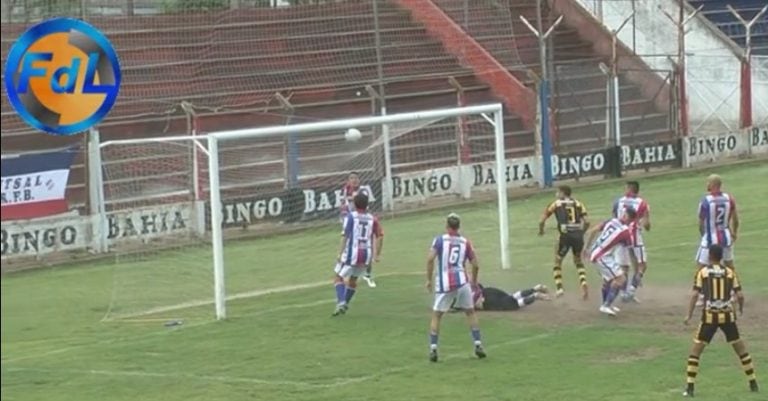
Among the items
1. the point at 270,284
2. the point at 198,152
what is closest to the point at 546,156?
the point at 198,152

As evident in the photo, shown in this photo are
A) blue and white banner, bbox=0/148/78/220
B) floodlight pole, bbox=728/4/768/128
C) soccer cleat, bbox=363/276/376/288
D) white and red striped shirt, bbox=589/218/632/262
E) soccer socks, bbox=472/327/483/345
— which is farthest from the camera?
floodlight pole, bbox=728/4/768/128

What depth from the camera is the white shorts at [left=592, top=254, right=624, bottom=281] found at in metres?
21.1

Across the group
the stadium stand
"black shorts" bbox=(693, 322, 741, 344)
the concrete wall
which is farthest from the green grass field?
the stadium stand

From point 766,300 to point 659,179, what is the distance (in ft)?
61.8

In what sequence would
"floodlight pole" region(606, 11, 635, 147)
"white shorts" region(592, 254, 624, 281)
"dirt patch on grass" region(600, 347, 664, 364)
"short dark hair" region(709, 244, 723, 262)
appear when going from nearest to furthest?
"short dark hair" region(709, 244, 723, 262) < "dirt patch on grass" region(600, 347, 664, 364) < "white shorts" region(592, 254, 624, 281) < "floodlight pole" region(606, 11, 635, 147)

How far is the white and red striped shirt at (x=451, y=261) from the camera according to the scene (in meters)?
18.3

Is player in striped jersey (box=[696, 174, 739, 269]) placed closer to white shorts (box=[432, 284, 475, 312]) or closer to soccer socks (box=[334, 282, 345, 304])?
white shorts (box=[432, 284, 475, 312])

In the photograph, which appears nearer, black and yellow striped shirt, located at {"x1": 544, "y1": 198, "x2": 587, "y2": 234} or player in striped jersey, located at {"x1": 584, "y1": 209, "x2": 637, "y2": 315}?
player in striped jersey, located at {"x1": 584, "y1": 209, "x2": 637, "y2": 315}

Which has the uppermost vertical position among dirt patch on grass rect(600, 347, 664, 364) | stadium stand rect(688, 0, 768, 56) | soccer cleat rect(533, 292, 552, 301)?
stadium stand rect(688, 0, 768, 56)

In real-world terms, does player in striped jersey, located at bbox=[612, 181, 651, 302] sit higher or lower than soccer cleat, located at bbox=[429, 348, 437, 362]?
higher

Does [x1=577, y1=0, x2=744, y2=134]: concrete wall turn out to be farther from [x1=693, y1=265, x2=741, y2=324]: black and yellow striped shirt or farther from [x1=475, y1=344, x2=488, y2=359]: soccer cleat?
[x1=693, y1=265, x2=741, y2=324]: black and yellow striped shirt

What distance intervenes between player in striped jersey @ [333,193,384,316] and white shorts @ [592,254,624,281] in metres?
3.65

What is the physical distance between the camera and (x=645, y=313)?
70.6 ft

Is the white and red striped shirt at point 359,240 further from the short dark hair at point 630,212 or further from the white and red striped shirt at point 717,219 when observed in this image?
the white and red striped shirt at point 717,219
